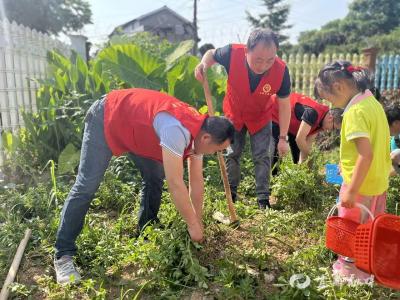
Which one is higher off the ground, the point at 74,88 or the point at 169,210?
the point at 74,88

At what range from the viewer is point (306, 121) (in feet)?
12.0

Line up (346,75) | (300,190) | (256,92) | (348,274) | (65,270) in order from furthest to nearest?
(300,190) → (256,92) → (65,270) → (348,274) → (346,75)

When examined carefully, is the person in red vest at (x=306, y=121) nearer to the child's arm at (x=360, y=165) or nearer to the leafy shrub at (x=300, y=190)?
the leafy shrub at (x=300, y=190)

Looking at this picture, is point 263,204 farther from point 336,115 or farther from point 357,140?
point 357,140

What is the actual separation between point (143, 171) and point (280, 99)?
1256mm

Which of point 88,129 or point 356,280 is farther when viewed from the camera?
point 88,129

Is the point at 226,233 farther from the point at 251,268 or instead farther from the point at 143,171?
the point at 143,171

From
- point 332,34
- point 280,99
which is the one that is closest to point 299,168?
point 280,99

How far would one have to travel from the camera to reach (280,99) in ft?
10.6

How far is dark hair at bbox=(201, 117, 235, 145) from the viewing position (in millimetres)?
2086

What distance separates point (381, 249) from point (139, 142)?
1.41 meters

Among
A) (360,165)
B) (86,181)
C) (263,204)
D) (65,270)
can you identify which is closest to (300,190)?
(263,204)

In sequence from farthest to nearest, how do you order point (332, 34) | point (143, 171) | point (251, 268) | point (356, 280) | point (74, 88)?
1. point (332, 34)
2. point (74, 88)
3. point (143, 171)
4. point (251, 268)
5. point (356, 280)

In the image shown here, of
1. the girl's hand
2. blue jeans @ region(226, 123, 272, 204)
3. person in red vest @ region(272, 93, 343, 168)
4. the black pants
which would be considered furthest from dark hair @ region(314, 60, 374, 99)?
the black pants
